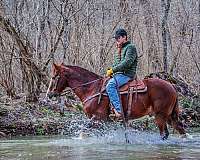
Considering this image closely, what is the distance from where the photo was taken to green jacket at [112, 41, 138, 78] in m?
11.8

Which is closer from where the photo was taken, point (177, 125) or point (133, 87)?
point (133, 87)

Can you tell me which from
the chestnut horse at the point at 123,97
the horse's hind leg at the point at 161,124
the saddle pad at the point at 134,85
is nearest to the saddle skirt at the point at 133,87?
the saddle pad at the point at 134,85

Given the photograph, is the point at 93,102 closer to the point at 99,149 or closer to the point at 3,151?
the point at 99,149

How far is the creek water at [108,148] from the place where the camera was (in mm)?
9188

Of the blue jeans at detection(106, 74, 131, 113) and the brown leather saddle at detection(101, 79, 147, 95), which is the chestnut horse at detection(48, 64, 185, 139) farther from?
the blue jeans at detection(106, 74, 131, 113)

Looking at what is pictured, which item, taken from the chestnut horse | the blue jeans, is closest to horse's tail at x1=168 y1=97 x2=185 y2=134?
the chestnut horse

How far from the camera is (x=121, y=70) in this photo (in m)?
11.8

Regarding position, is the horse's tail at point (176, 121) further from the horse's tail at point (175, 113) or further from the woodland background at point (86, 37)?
the woodland background at point (86, 37)

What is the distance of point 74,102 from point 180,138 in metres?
6.49

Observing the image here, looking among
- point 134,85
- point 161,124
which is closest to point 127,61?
point 134,85

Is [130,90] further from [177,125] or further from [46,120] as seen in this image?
[46,120]

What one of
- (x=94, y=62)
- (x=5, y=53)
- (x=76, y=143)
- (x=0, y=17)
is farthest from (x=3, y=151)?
(x=94, y=62)

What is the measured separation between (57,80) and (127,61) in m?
1.83

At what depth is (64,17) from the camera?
701 inches
